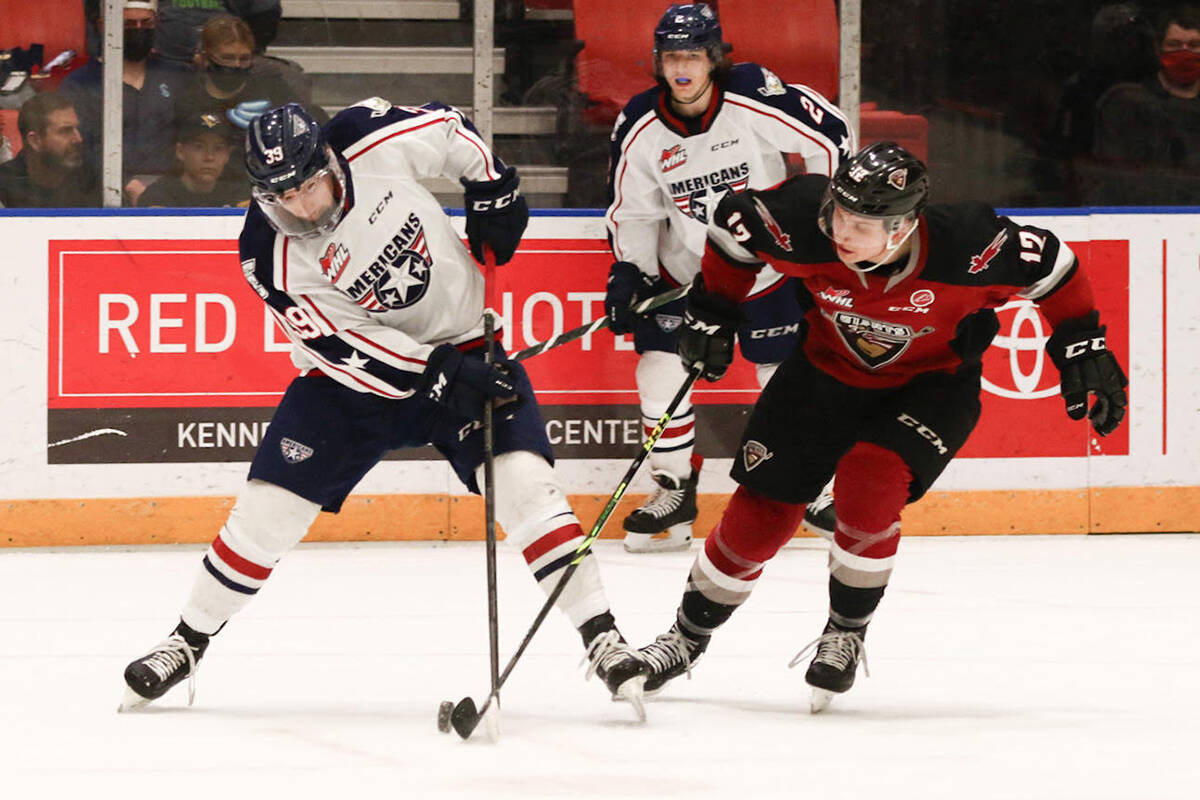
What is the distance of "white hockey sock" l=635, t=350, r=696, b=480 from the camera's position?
4789 mm

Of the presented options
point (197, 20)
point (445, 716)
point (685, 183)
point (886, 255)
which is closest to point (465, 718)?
point (445, 716)

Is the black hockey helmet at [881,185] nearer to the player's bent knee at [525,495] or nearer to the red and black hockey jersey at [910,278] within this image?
the red and black hockey jersey at [910,278]

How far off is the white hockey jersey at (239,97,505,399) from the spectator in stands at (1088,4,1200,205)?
290 centimetres

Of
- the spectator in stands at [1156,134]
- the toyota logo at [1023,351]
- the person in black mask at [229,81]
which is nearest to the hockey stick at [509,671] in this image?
the toyota logo at [1023,351]

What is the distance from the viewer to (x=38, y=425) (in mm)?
4797

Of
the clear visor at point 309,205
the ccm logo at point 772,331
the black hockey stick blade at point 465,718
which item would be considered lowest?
the black hockey stick blade at point 465,718

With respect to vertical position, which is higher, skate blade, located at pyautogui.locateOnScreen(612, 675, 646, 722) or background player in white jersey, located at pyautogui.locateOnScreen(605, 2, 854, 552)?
background player in white jersey, located at pyautogui.locateOnScreen(605, 2, 854, 552)

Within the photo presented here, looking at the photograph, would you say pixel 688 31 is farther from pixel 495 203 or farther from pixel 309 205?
pixel 309 205

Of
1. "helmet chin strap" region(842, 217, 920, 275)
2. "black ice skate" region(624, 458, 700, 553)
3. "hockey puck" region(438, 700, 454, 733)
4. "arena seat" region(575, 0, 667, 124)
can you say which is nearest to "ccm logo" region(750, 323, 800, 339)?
"black ice skate" region(624, 458, 700, 553)

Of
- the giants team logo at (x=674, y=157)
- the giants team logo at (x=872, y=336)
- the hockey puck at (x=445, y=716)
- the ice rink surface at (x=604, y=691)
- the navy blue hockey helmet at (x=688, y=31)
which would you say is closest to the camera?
the ice rink surface at (x=604, y=691)

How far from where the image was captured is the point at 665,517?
15.9 ft

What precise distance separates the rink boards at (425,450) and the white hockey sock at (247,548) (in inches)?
73.9

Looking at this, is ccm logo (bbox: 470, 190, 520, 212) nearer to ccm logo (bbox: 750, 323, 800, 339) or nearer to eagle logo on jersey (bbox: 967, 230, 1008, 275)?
eagle logo on jersey (bbox: 967, 230, 1008, 275)

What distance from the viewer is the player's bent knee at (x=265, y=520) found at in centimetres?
297
